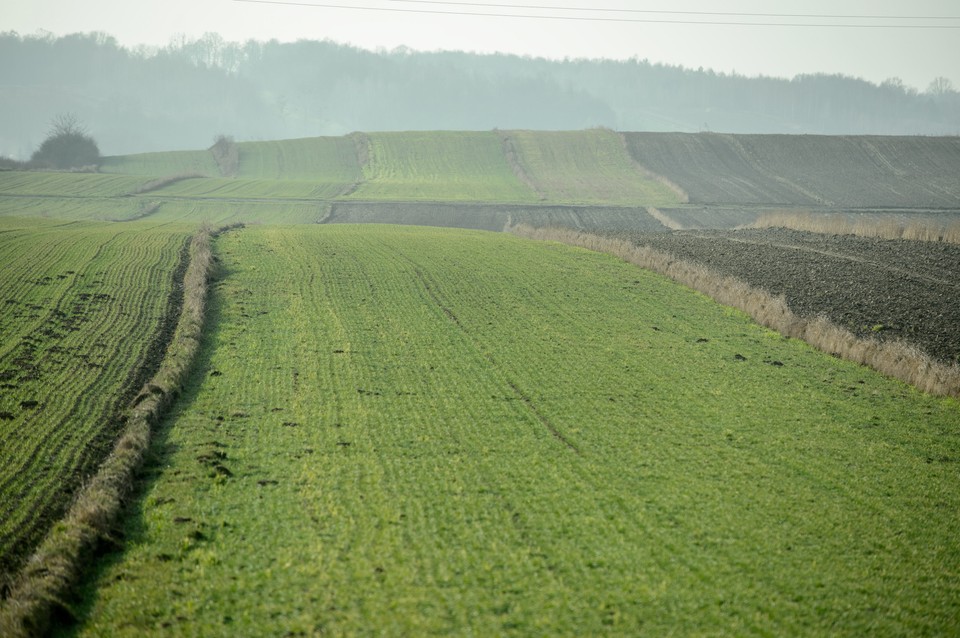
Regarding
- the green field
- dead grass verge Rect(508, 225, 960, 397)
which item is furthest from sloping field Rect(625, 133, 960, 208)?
the green field

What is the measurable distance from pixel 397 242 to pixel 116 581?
30578 mm

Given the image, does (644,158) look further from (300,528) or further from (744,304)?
(300,528)

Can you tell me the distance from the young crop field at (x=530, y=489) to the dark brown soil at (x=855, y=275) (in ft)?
9.58

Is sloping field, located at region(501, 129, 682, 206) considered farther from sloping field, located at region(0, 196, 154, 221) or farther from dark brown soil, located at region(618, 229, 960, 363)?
sloping field, located at region(0, 196, 154, 221)

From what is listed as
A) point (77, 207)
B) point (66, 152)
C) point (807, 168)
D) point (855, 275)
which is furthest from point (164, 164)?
point (855, 275)

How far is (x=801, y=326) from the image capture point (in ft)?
81.6

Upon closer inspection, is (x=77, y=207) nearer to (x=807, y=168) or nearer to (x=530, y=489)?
(x=530, y=489)

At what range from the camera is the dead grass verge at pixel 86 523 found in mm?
9258

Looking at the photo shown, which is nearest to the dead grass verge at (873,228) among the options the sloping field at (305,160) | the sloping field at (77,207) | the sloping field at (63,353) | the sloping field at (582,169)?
the sloping field at (582,169)

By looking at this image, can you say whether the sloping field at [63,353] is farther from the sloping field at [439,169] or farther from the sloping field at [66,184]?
the sloping field at [439,169]

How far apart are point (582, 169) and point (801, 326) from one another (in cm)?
6036

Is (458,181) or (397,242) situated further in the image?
(458,181)

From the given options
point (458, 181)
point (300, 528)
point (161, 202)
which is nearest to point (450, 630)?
point (300, 528)

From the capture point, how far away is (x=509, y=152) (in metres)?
88.9
